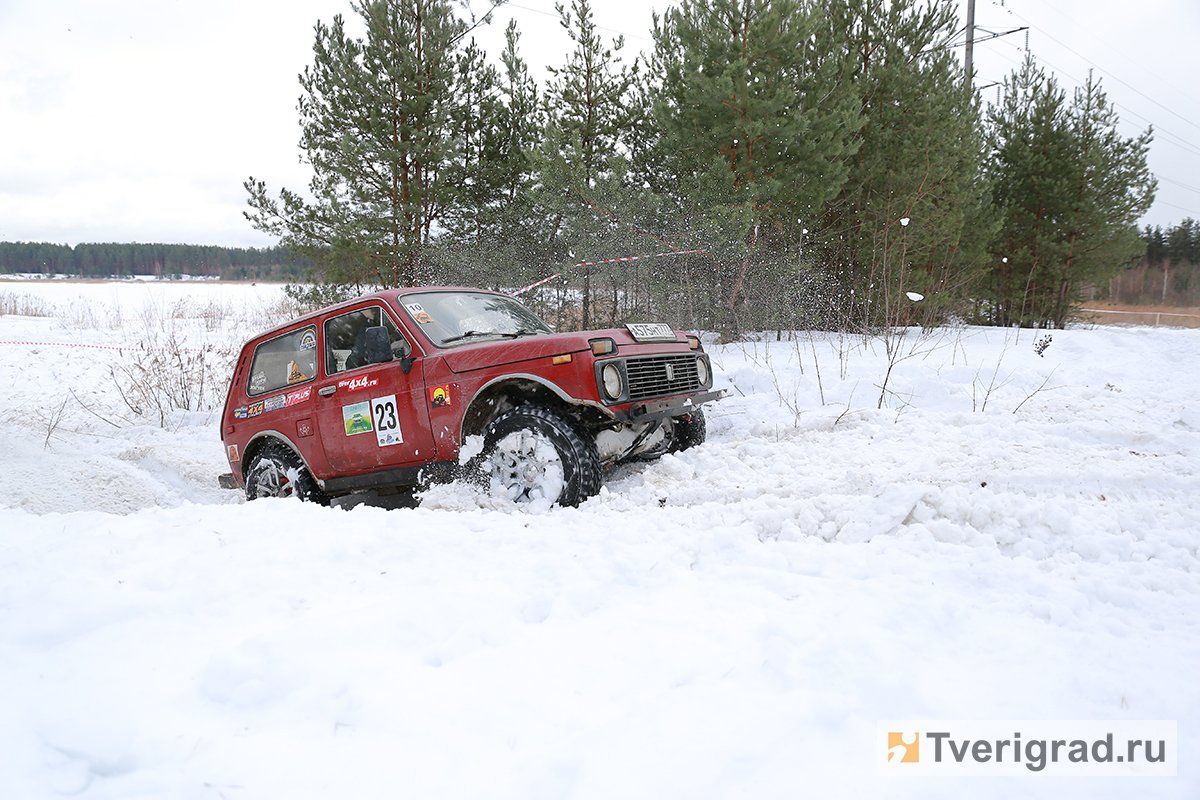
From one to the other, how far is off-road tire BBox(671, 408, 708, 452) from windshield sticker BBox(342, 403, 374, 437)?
2.42 m

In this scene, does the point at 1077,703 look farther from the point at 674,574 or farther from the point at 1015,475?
the point at 1015,475

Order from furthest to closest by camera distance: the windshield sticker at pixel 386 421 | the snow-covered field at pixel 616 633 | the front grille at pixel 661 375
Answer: the windshield sticker at pixel 386 421
the front grille at pixel 661 375
the snow-covered field at pixel 616 633

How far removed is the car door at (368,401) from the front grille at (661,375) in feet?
4.87

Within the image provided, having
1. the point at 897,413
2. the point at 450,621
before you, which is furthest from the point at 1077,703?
the point at 897,413

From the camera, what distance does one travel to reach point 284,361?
18.0 feet

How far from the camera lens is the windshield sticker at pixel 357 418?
4.77 m

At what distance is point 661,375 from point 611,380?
551 millimetres

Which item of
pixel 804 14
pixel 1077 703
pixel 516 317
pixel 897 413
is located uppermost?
pixel 804 14

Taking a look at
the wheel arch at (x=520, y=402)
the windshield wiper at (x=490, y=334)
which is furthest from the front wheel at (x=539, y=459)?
the windshield wiper at (x=490, y=334)

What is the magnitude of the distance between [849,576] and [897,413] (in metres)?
3.47

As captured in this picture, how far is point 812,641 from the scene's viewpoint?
2.04 metres

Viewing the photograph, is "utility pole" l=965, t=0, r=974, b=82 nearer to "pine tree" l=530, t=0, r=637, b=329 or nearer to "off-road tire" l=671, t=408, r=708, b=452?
"pine tree" l=530, t=0, r=637, b=329

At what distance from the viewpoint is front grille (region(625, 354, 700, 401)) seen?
13.6ft

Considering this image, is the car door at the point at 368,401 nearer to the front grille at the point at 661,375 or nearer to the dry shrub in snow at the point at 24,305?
the front grille at the point at 661,375
